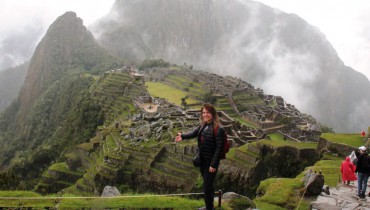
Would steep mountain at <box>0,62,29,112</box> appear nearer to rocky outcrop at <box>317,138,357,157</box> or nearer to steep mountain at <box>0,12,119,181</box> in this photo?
steep mountain at <box>0,12,119,181</box>

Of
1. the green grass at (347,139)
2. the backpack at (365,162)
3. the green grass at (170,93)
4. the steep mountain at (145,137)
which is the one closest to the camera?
the backpack at (365,162)

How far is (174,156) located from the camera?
2162 cm

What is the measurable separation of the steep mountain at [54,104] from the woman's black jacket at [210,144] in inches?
1262

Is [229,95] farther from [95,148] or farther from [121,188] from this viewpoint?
[121,188]

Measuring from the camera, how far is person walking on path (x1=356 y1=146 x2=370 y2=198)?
9.20 meters

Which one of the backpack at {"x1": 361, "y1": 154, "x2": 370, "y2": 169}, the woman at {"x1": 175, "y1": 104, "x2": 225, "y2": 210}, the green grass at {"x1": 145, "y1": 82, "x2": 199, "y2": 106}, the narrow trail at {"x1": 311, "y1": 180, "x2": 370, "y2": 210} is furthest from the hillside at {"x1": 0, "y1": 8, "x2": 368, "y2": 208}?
the backpack at {"x1": 361, "y1": 154, "x2": 370, "y2": 169}

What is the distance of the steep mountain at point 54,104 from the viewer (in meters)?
42.9

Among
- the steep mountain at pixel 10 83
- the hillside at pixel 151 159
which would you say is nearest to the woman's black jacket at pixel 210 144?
the hillside at pixel 151 159

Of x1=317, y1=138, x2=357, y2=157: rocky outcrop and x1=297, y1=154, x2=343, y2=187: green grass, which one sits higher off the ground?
x1=317, y1=138, x2=357, y2=157: rocky outcrop

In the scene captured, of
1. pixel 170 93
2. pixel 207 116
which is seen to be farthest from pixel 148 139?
pixel 170 93

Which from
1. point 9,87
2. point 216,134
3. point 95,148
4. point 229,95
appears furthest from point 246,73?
point 216,134

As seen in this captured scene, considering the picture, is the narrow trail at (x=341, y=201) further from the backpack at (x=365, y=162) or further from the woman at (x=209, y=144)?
the woman at (x=209, y=144)

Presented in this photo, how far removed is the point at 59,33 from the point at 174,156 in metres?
118

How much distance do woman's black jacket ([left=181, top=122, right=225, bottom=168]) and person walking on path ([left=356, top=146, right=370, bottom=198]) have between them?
460cm
